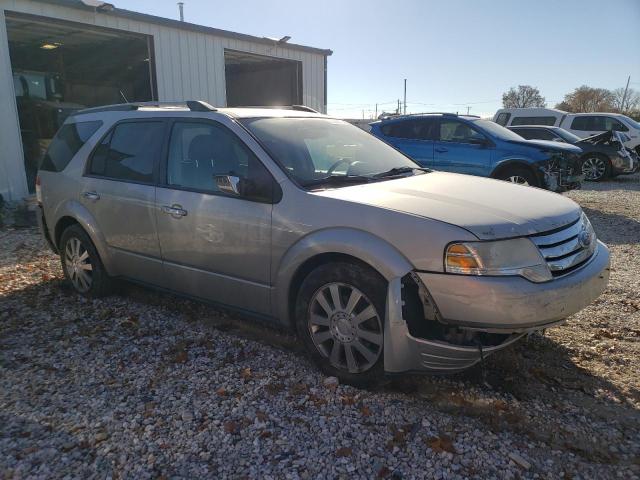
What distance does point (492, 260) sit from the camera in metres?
2.71

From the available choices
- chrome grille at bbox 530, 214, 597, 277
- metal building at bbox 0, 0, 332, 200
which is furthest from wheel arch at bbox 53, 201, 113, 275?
metal building at bbox 0, 0, 332, 200

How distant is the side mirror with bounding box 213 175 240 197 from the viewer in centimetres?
336

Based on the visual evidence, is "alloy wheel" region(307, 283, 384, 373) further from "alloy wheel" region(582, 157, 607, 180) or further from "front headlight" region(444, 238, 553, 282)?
"alloy wheel" region(582, 157, 607, 180)

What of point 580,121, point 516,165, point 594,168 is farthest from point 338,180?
point 580,121

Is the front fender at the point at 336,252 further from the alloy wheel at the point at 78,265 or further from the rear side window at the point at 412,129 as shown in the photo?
the rear side window at the point at 412,129

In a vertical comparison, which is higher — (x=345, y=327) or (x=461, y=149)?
(x=461, y=149)

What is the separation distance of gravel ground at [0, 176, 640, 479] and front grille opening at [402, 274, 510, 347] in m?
0.44

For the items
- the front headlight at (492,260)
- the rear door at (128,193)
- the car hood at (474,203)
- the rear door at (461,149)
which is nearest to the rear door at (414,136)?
the rear door at (461,149)

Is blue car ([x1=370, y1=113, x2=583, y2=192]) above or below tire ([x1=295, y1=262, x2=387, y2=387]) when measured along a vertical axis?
above

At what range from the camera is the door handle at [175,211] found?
12.4 feet

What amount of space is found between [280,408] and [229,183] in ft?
4.81

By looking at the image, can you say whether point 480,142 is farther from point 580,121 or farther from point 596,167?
point 580,121

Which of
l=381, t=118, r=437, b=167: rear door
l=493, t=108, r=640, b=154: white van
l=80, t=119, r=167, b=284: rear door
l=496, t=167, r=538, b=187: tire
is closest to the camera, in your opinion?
l=80, t=119, r=167, b=284: rear door

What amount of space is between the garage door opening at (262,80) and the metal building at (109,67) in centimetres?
3
